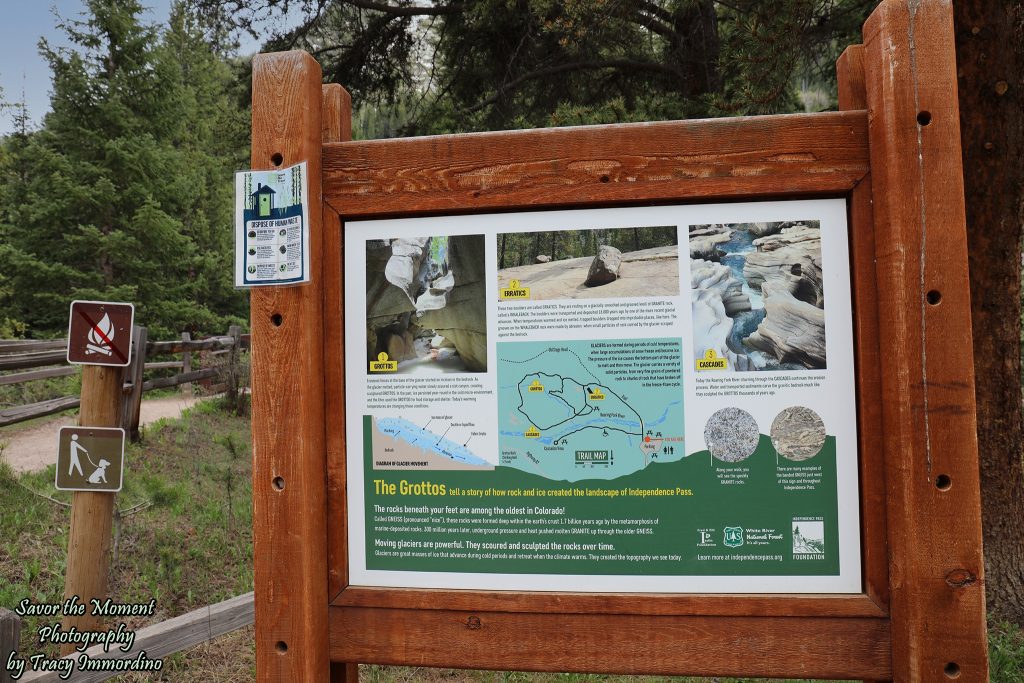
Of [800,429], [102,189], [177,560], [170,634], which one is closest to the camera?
[800,429]

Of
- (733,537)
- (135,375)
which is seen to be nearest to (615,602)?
(733,537)

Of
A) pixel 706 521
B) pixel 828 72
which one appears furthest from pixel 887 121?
A: pixel 828 72

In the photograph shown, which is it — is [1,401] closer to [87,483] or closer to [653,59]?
[87,483]

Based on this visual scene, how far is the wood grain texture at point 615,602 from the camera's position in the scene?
1.62 meters

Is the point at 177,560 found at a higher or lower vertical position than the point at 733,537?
lower

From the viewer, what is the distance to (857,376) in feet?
5.39

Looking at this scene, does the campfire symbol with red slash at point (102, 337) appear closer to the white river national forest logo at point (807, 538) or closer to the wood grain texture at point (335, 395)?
the wood grain texture at point (335, 395)

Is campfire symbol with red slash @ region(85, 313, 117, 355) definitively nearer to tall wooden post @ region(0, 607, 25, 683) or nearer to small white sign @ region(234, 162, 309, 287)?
tall wooden post @ region(0, 607, 25, 683)

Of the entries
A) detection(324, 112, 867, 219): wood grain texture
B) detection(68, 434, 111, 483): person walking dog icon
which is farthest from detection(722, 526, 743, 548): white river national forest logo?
detection(68, 434, 111, 483): person walking dog icon

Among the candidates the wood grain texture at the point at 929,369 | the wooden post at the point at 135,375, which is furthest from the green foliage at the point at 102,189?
the wood grain texture at the point at 929,369

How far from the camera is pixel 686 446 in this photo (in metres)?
1.67

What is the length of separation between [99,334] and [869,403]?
3793mm

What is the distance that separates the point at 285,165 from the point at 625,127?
0.93 meters

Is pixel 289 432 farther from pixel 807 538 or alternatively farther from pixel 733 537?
pixel 807 538
